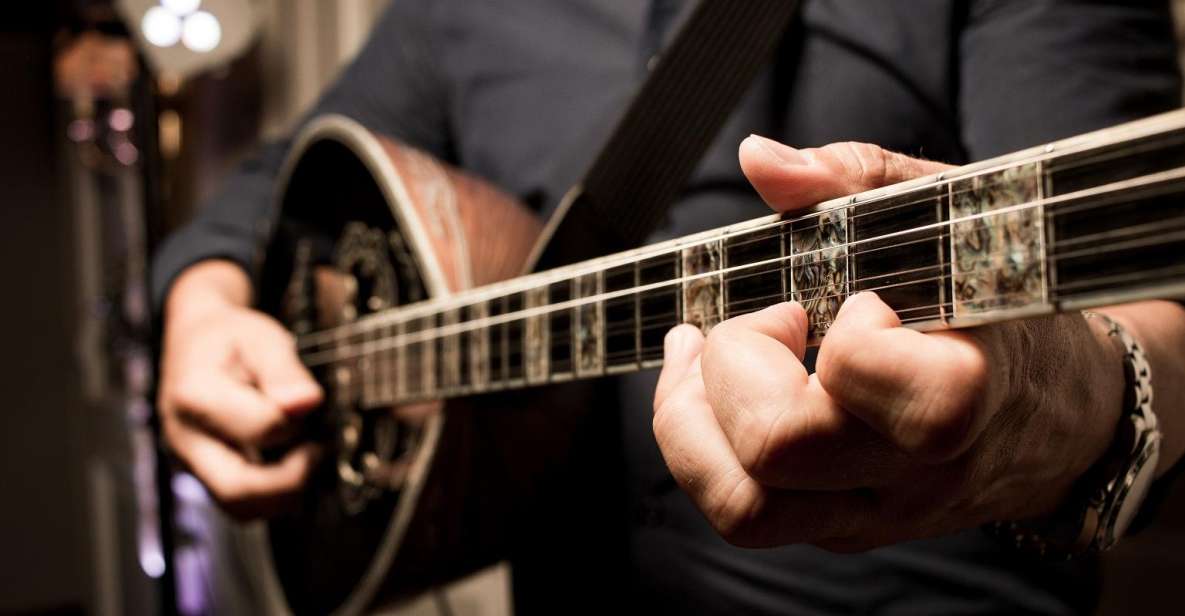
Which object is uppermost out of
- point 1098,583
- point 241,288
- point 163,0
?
point 163,0

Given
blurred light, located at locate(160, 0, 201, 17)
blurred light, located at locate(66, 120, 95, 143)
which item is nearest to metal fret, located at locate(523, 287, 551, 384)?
blurred light, located at locate(160, 0, 201, 17)

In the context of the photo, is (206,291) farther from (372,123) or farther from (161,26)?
(161,26)

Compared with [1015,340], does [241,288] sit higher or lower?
higher

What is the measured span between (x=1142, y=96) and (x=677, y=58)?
276 millimetres

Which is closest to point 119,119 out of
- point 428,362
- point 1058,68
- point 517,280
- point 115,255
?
point 115,255

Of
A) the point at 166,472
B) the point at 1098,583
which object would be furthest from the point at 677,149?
the point at 166,472

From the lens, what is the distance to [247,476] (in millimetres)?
756

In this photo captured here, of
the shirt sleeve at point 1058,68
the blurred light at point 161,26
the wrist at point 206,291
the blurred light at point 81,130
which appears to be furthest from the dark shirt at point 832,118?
the blurred light at point 81,130

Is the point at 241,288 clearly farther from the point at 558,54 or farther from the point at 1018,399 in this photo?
the point at 1018,399

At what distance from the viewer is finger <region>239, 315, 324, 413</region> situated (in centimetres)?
73

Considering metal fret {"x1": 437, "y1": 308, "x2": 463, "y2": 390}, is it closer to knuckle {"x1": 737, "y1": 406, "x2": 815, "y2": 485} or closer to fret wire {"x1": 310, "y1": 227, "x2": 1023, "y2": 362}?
fret wire {"x1": 310, "y1": 227, "x2": 1023, "y2": 362}

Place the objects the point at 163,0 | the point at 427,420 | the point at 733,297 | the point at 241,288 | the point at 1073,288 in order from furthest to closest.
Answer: the point at 163,0
the point at 241,288
the point at 427,420
the point at 733,297
the point at 1073,288

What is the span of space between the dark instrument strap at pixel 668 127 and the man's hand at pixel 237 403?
0.34 m

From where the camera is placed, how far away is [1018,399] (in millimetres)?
300
